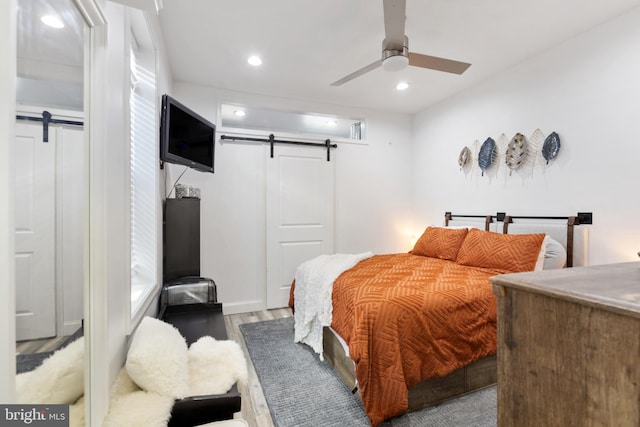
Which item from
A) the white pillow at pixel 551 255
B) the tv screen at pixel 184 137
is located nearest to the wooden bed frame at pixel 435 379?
the white pillow at pixel 551 255

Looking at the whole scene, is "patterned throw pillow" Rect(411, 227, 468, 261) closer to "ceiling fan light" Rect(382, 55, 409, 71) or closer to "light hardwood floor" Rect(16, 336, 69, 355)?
"ceiling fan light" Rect(382, 55, 409, 71)

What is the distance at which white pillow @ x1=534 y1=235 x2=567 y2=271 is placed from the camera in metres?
2.38

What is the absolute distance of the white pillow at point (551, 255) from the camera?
7.82 feet

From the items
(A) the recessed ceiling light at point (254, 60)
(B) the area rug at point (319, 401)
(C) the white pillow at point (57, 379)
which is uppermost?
(A) the recessed ceiling light at point (254, 60)

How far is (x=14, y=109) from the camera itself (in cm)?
56

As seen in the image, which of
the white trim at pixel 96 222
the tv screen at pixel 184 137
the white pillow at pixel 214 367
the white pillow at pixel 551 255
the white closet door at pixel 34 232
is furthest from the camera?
the white pillow at pixel 551 255

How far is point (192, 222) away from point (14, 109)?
2.15m

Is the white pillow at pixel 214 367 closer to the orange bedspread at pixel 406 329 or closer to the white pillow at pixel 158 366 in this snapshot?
the white pillow at pixel 158 366

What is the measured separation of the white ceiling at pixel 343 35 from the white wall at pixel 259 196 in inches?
24.9

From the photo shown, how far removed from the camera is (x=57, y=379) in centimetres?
79

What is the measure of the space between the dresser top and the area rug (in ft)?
4.04

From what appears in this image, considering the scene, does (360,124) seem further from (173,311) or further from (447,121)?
(173,311)

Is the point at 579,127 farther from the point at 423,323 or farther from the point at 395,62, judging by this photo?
the point at 423,323

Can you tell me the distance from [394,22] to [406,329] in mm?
1850
